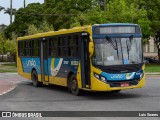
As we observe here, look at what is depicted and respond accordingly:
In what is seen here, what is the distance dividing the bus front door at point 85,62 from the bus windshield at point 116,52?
22.3 inches

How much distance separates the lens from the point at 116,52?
17625 millimetres

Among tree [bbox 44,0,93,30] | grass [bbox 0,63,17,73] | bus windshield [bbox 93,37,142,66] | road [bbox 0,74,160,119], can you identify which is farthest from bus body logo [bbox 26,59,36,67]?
tree [bbox 44,0,93,30]

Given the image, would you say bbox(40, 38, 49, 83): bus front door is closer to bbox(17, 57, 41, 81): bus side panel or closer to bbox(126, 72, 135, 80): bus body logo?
bbox(17, 57, 41, 81): bus side panel

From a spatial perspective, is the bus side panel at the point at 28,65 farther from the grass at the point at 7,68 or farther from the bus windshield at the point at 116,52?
the grass at the point at 7,68

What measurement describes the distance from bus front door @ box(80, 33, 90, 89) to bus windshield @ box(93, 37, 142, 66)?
0.57 metres

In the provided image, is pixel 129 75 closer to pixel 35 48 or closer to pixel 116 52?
pixel 116 52

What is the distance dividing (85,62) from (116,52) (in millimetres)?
1373

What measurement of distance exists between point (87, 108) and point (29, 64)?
1168 cm

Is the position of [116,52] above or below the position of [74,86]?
above

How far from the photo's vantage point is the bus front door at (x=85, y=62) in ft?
59.2

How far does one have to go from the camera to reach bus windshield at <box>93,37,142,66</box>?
1752 centimetres

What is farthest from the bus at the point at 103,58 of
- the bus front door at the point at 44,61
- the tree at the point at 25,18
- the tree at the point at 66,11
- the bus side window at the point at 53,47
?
the tree at the point at 25,18

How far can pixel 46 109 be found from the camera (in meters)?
14.8

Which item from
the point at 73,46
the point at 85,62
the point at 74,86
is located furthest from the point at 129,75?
the point at 73,46
